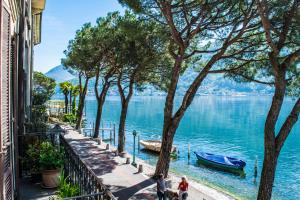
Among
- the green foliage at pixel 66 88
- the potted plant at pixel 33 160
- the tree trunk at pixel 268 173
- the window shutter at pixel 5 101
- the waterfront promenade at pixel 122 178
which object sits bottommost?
the waterfront promenade at pixel 122 178

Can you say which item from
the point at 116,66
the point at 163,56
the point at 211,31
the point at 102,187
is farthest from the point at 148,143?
the point at 102,187

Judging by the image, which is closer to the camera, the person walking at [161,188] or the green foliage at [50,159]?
the green foliage at [50,159]

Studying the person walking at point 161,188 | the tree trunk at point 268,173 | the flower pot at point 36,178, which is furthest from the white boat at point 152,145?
the flower pot at point 36,178

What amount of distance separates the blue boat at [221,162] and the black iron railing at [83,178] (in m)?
23.4

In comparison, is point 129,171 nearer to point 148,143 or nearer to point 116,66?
point 116,66

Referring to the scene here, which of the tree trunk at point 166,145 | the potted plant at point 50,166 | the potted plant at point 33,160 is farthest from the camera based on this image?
the tree trunk at point 166,145

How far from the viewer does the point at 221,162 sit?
31.2m

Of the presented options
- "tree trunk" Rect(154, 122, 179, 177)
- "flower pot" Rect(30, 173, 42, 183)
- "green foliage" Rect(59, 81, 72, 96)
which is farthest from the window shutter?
"green foliage" Rect(59, 81, 72, 96)

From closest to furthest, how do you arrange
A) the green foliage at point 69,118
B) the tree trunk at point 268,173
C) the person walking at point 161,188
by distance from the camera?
the tree trunk at point 268,173
the person walking at point 161,188
the green foliage at point 69,118

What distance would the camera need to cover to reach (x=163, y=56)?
20.9m

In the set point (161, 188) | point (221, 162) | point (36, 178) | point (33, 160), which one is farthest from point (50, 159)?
point (221, 162)

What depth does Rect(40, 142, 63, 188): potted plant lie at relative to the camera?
27.0ft

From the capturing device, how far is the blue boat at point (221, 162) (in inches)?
1193

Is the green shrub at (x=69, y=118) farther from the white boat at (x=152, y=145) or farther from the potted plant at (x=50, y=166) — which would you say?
the potted plant at (x=50, y=166)
